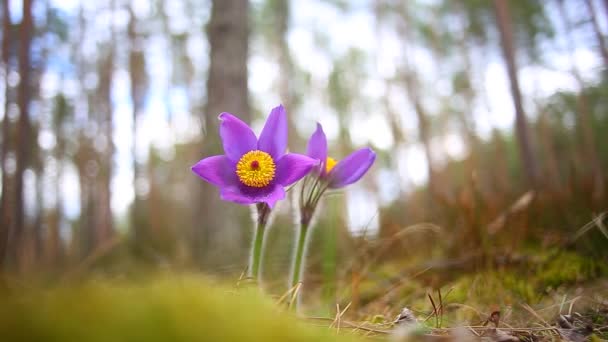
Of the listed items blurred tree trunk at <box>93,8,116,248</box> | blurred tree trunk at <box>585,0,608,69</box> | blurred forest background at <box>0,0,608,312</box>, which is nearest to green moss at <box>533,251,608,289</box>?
blurred forest background at <box>0,0,608,312</box>

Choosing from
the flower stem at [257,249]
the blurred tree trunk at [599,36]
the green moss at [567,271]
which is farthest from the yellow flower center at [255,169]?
the blurred tree trunk at [599,36]

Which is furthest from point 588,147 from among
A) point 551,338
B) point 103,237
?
point 103,237

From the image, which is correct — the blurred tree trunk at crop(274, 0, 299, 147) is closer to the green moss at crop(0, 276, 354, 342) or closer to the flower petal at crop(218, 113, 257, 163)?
the flower petal at crop(218, 113, 257, 163)

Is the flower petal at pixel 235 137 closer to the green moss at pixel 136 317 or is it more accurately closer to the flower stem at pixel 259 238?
the flower stem at pixel 259 238

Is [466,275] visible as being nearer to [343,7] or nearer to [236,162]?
[236,162]

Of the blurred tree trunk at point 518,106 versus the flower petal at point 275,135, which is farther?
the blurred tree trunk at point 518,106

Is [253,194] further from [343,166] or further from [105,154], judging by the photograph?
[105,154]
